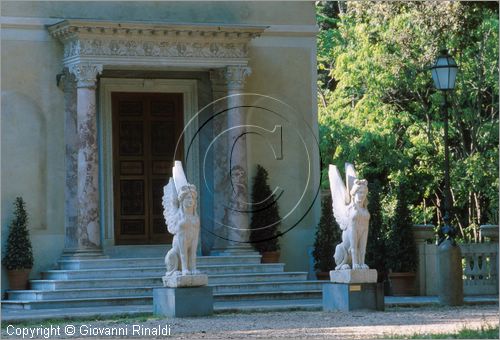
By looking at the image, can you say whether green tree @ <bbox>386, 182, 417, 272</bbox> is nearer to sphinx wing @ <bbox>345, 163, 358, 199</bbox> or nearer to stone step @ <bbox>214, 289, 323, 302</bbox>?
stone step @ <bbox>214, 289, 323, 302</bbox>

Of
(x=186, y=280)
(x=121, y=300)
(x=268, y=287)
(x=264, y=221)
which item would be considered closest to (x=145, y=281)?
(x=121, y=300)

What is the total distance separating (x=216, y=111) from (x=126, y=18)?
2535mm

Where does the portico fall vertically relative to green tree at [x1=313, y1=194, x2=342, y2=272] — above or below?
above

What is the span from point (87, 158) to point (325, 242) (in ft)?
15.9

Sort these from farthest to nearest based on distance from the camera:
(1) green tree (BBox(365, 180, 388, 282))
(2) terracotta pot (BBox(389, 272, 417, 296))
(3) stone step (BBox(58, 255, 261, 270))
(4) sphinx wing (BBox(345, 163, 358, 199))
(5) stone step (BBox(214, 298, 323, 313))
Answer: (1) green tree (BBox(365, 180, 388, 282)) < (2) terracotta pot (BBox(389, 272, 417, 296)) < (3) stone step (BBox(58, 255, 261, 270)) < (5) stone step (BBox(214, 298, 323, 313)) < (4) sphinx wing (BBox(345, 163, 358, 199))

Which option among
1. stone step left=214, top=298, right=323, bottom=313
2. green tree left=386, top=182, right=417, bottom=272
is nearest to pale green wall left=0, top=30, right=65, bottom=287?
A: stone step left=214, top=298, right=323, bottom=313

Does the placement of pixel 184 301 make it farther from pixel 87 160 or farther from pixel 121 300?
pixel 87 160

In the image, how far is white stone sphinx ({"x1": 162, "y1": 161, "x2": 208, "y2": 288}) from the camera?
17375 mm

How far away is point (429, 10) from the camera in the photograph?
97.2ft

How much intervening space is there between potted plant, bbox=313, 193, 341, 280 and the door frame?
2.59 metres

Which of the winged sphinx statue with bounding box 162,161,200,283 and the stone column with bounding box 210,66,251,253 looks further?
the stone column with bounding box 210,66,251,253

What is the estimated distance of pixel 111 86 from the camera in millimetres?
23750

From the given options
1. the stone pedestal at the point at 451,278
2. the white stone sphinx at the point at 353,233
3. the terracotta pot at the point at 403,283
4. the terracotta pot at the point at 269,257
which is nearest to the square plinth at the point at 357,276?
the white stone sphinx at the point at 353,233

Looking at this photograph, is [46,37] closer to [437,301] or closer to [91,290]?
[91,290]
